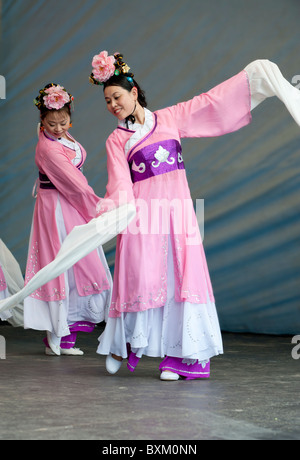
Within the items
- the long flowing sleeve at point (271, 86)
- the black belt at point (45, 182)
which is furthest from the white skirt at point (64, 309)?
the long flowing sleeve at point (271, 86)

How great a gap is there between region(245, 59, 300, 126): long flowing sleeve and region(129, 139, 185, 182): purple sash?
43 cm

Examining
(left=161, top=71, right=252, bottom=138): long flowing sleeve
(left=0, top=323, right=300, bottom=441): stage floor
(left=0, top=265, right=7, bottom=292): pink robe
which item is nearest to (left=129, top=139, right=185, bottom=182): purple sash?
(left=161, top=71, right=252, bottom=138): long flowing sleeve

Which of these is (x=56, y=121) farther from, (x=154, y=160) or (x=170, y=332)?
(x=170, y=332)

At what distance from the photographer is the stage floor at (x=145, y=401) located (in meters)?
2.18

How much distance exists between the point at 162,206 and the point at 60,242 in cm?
115

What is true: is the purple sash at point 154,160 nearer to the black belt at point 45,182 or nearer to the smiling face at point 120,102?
the smiling face at point 120,102

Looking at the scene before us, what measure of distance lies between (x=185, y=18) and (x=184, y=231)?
2.64 m

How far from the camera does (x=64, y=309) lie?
4191 millimetres

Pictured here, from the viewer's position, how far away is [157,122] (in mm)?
3352

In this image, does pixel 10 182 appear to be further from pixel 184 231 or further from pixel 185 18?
pixel 184 231

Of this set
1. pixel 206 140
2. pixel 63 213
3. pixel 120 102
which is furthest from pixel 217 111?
pixel 206 140

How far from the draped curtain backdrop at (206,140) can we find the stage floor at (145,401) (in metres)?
1.14

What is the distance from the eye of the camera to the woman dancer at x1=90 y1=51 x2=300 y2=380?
3.21m

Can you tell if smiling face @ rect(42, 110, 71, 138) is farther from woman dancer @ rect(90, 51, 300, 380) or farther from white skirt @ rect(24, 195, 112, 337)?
woman dancer @ rect(90, 51, 300, 380)
